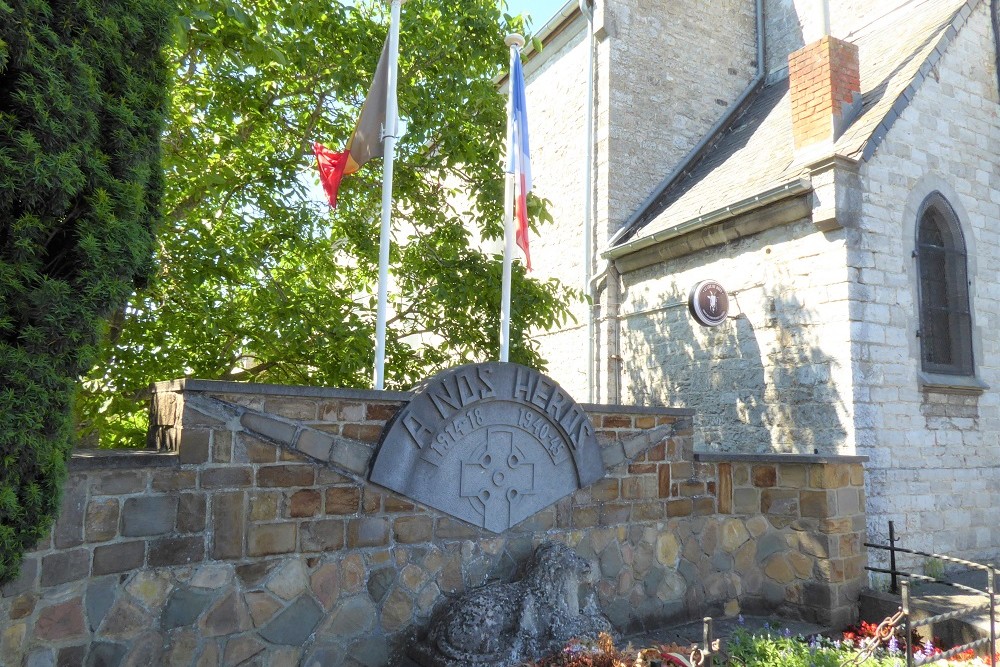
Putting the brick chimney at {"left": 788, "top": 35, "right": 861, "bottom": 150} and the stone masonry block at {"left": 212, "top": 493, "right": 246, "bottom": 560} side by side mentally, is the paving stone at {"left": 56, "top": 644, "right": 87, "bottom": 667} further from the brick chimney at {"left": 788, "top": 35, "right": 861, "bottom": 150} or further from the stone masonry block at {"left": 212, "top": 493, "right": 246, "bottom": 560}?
the brick chimney at {"left": 788, "top": 35, "right": 861, "bottom": 150}

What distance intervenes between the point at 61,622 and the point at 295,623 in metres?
1.25

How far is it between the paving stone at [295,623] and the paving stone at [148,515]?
0.86 meters

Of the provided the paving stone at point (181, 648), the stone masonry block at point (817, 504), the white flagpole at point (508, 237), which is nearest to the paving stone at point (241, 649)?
the paving stone at point (181, 648)

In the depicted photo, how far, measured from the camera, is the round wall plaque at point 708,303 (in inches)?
351

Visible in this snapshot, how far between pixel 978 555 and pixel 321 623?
7.90 meters

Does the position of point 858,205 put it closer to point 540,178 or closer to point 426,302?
point 426,302

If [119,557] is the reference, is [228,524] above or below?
above

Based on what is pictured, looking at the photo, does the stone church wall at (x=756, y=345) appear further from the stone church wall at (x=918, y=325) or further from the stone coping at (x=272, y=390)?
the stone coping at (x=272, y=390)

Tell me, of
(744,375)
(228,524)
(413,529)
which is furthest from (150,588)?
(744,375)

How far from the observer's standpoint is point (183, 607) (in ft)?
13.1

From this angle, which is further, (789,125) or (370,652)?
(789,125)

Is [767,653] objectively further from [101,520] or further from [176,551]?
[101,520]

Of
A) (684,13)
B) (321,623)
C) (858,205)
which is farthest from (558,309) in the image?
(684,13)

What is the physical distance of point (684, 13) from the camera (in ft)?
41.7
